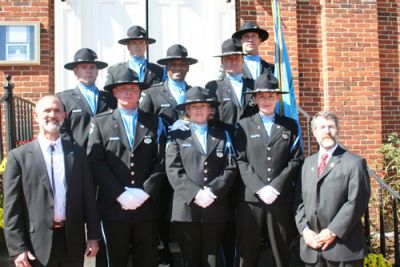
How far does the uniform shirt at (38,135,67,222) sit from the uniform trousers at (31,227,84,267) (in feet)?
0.38

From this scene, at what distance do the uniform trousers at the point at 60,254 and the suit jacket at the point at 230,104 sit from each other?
2031 mm

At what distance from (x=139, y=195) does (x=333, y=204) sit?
65.7 inches

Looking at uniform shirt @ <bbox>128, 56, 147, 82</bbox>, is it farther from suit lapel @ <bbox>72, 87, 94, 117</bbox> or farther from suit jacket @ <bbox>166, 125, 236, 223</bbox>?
suit jacket @ <bbox>166, 125, 236, 223</bbox>

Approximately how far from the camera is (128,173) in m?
4.59

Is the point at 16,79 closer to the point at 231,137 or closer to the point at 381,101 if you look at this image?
the point at 231,137

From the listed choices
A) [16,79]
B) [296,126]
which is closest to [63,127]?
[296,126]

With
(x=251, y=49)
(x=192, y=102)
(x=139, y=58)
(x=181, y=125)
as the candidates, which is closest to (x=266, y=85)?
(x=192, y=102)

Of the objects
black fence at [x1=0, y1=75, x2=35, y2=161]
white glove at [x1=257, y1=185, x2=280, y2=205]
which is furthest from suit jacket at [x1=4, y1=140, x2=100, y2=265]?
black fence at [x1=0, y1=75, x2=35, y2=161]

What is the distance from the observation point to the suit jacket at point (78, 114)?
5.04 meters

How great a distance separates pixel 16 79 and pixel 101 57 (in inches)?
52.3

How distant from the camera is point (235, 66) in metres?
5.44


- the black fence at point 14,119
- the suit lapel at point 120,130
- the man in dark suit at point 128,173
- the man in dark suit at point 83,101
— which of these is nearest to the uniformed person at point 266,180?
the man in dark suit at point 128,173

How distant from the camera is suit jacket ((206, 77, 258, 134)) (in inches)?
208

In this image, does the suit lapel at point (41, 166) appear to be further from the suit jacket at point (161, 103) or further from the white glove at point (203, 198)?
the suit jacket at point (161, 103)
